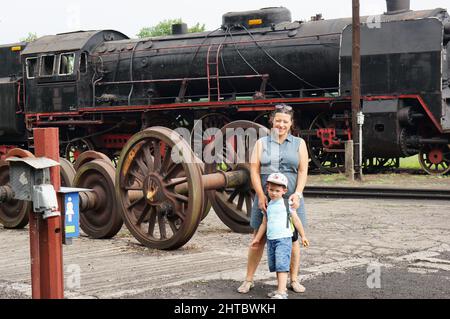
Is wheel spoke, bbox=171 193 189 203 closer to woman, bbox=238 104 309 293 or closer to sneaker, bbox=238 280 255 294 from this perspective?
woman, bbox=238 104 309 293

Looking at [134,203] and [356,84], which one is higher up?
[356,84]

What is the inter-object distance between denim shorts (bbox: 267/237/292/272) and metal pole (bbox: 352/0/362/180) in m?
10.1

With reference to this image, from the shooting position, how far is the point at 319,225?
9250 millimetres

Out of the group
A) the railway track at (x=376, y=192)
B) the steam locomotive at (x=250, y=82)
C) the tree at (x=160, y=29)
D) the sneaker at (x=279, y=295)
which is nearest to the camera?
the sneaker at (x=279, y=295)

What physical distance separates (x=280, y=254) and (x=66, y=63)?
15253 mm

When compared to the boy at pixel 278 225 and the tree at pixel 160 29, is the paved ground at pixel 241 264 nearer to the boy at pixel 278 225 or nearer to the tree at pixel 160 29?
the boy at pixel 278 225

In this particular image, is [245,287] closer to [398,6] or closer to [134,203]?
[134,203]

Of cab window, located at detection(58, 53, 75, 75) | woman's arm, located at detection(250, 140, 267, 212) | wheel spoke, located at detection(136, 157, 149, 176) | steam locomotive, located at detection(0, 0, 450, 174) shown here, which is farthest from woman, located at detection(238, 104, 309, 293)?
cab window, located at detection(58, 53, 75, 75)

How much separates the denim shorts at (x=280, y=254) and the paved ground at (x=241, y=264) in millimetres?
235

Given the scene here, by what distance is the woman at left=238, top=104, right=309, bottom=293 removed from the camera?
5641 millimetres

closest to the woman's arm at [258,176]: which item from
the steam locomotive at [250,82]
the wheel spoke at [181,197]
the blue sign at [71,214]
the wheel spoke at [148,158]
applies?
the blue sign at [71,214]

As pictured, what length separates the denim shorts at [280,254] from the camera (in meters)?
5.35

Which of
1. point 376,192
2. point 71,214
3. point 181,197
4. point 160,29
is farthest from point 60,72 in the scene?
point 160,29

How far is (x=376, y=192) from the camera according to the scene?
42.9ft
